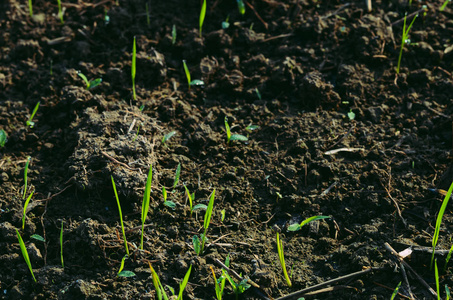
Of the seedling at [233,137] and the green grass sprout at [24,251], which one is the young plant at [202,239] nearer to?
the seedling at [233,137]

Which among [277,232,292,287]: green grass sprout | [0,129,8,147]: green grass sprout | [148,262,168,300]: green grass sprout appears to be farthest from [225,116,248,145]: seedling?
[0,129,8,147]: green grass sprout

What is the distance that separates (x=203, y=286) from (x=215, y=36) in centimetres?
168

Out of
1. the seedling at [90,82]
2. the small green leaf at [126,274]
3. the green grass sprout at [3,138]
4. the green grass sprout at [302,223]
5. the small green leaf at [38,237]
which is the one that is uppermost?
Result: the seedling at [90,82]

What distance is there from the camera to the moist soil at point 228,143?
2170 millimetres

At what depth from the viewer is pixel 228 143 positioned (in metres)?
2.70

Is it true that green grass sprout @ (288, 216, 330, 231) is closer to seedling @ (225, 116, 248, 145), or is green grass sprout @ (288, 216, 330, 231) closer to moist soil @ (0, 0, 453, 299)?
moist soil @ (0, 0, 453, 299)

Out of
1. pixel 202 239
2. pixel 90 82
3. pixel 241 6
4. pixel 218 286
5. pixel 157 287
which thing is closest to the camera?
pixel 157 287

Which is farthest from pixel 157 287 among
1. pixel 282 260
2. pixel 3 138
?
pixel 3 138

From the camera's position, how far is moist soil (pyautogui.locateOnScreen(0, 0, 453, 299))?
217 cm

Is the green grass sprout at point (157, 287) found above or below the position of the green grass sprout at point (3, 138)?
below

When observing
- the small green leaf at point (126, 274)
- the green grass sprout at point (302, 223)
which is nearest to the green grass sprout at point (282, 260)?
the green grass sprout at point (302, 223)

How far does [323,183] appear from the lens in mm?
2512

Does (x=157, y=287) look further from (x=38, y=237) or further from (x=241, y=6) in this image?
(x=241, y=6)

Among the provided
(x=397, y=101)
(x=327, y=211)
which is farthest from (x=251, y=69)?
(x=327, y=211)
